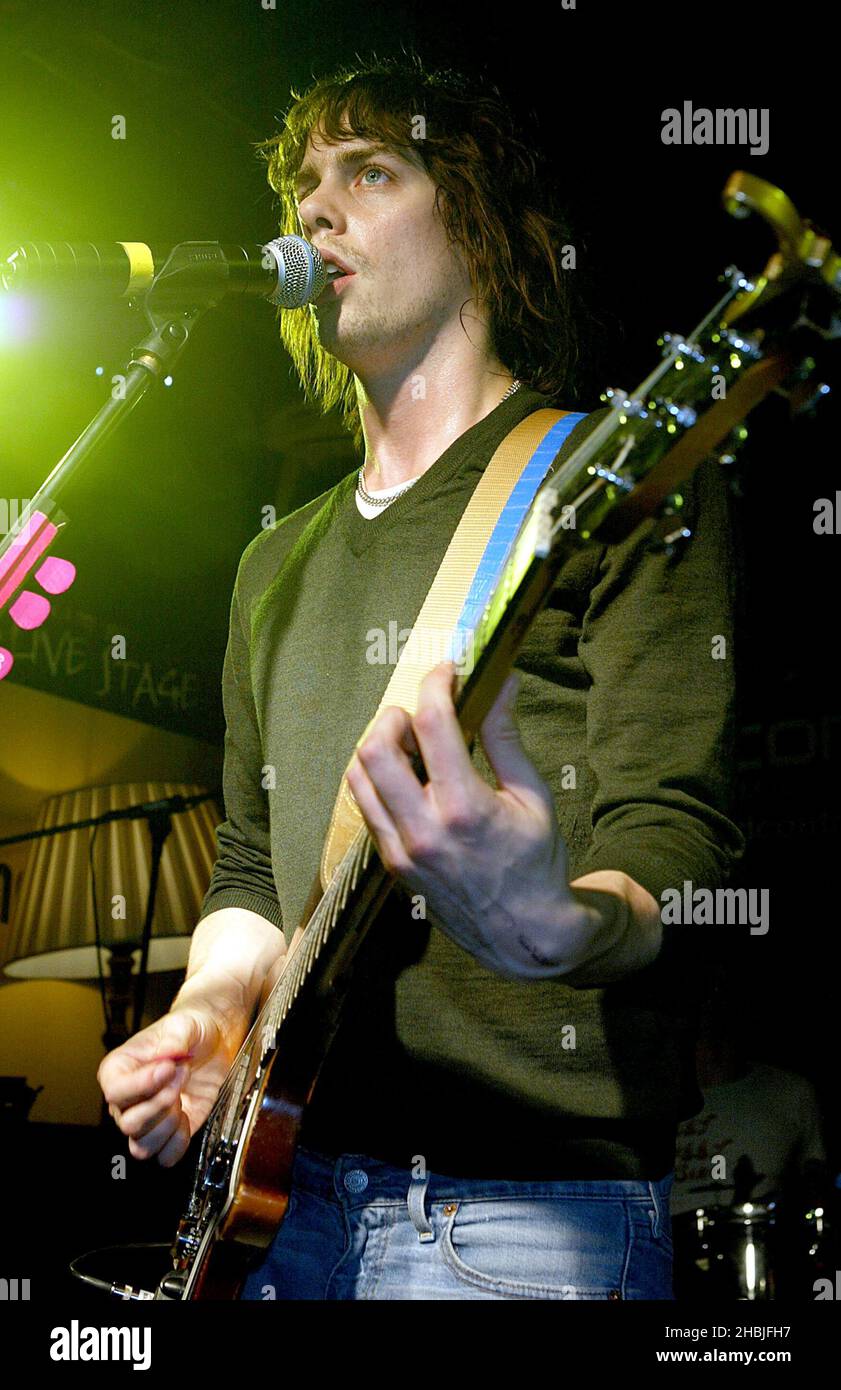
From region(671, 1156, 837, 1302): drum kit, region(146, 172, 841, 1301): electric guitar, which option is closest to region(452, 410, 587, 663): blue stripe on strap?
region(146, 172, 841, 1301): electric guitar

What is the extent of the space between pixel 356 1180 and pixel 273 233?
3.10 meters

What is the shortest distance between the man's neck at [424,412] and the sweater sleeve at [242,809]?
432 millimetres

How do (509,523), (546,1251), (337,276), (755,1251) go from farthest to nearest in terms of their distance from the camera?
(755,1251), (337,276), (509,523), (546,1251)

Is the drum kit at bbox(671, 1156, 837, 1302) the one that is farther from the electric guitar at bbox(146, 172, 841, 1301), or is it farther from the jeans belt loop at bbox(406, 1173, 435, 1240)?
the electric guitar at bbox(146, 172, 841, 1301)

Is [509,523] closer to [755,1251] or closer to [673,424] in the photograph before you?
[673,424]

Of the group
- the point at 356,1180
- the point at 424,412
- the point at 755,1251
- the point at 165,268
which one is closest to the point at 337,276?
the point at 424,412

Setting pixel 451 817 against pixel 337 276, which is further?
pixel 337 276

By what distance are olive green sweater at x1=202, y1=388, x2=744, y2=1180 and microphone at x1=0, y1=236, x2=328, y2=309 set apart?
1.60ft

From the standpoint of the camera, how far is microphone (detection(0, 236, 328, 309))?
5.38ft

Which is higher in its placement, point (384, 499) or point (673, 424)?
point (384, 499)

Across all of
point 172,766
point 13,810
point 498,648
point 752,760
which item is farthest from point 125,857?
point 498,648

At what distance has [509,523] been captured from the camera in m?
1.62

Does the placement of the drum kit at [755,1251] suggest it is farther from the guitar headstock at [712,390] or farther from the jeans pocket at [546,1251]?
the guitar headstock at [712,390]

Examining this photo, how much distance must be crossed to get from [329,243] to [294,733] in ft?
2.80
